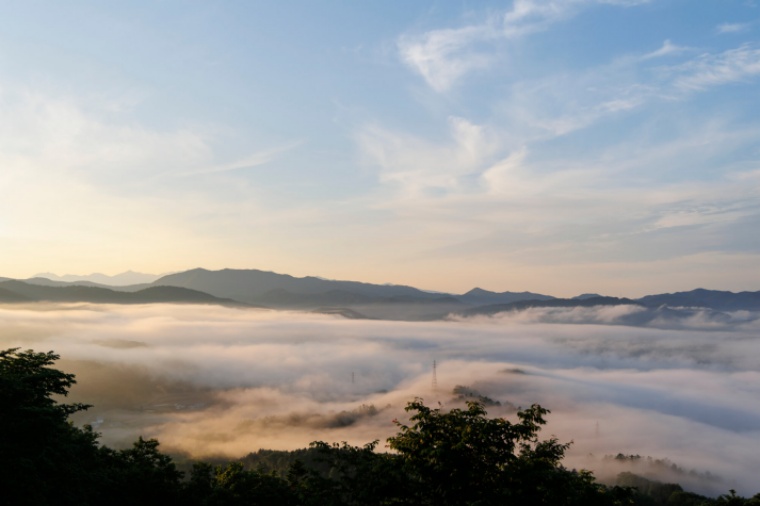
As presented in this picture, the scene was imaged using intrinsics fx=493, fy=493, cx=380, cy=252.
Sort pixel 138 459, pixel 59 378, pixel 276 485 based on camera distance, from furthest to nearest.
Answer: pixel 138 459 < pixel 276 485 < pixel 59 378

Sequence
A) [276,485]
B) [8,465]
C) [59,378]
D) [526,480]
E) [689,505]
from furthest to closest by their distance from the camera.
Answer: [689,505]
[276,485]
[59,378]
[8,465]
[526,480]

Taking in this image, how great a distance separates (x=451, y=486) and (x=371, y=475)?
507 cm

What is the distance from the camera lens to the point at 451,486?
2355 cm

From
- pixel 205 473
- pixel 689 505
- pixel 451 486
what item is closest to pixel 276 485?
pixel 205 473

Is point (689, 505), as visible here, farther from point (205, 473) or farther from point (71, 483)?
point (71, 483)

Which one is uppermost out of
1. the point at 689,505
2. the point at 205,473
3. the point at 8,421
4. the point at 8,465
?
the point at 8,421

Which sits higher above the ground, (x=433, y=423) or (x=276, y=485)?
(x=433, y=423)

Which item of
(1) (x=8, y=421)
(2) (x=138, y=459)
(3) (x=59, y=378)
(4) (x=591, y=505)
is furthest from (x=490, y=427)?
(2) (x=138, y=459)

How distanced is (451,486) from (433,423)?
353cm

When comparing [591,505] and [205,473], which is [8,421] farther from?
[591,505]

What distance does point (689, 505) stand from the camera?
7559 inches

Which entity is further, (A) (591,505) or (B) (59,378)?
(B) (59,378)

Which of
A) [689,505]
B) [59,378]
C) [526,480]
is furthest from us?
[689,505]

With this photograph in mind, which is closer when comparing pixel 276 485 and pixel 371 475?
pixel 371 475
